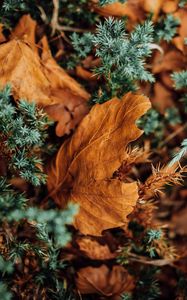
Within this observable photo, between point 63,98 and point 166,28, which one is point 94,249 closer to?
point 63,98

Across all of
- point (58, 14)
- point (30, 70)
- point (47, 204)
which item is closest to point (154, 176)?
point (47, 204)

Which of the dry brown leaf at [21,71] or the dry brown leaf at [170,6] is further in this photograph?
the dry brown leaf at [170,6]

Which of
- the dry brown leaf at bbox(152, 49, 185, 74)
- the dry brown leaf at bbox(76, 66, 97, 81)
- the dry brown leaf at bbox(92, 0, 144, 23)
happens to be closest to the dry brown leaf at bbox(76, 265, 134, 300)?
the dry brown leaf at bbox(76, 66, 97, 81)

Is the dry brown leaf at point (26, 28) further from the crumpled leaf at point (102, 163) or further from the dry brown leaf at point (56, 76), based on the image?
the crumpled leaf at point (102, 163)

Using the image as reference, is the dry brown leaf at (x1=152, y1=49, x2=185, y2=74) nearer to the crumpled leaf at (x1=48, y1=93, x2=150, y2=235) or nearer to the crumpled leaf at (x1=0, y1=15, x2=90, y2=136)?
the crumpled leaf at (x1=0, y1=15, x2=90, y2=136)

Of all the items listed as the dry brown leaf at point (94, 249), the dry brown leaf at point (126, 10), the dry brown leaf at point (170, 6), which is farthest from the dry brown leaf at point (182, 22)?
the dry brown leaf at point (94, 249)

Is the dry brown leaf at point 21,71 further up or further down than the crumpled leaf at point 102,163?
further up
